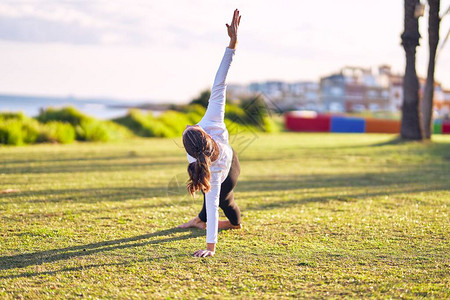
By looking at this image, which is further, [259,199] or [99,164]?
[99,164]

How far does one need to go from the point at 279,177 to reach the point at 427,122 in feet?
24.4

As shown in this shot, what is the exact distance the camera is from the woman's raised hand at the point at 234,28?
3877 mm

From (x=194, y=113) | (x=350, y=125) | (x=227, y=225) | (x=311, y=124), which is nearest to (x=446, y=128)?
(x=350, y=125)

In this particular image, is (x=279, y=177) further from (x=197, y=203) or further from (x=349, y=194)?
(x=197, y=203)

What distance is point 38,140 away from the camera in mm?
13352

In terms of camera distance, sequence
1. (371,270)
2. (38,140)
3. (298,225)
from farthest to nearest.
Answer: (38,140) < (298,225) < (371,270)

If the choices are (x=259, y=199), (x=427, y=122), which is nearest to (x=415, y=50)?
(x=427, y=122)

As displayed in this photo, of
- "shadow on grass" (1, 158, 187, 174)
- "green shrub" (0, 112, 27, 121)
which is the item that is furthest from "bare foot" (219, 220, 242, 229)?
"green shrub" (0, 112, 27, 121)

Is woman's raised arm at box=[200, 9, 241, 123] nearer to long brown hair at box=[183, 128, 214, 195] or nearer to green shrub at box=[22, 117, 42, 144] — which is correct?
long brown hair at box=[183, 128, 214, 195]

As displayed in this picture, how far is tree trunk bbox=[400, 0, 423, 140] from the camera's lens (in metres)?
12.1

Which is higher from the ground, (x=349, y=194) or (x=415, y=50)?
(x=415, y=50)

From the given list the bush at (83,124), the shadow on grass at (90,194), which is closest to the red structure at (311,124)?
the bush at (83,124)

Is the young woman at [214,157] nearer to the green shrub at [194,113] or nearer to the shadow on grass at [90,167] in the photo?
the shadow on grass at [90,167]

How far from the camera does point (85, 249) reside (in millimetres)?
3762
